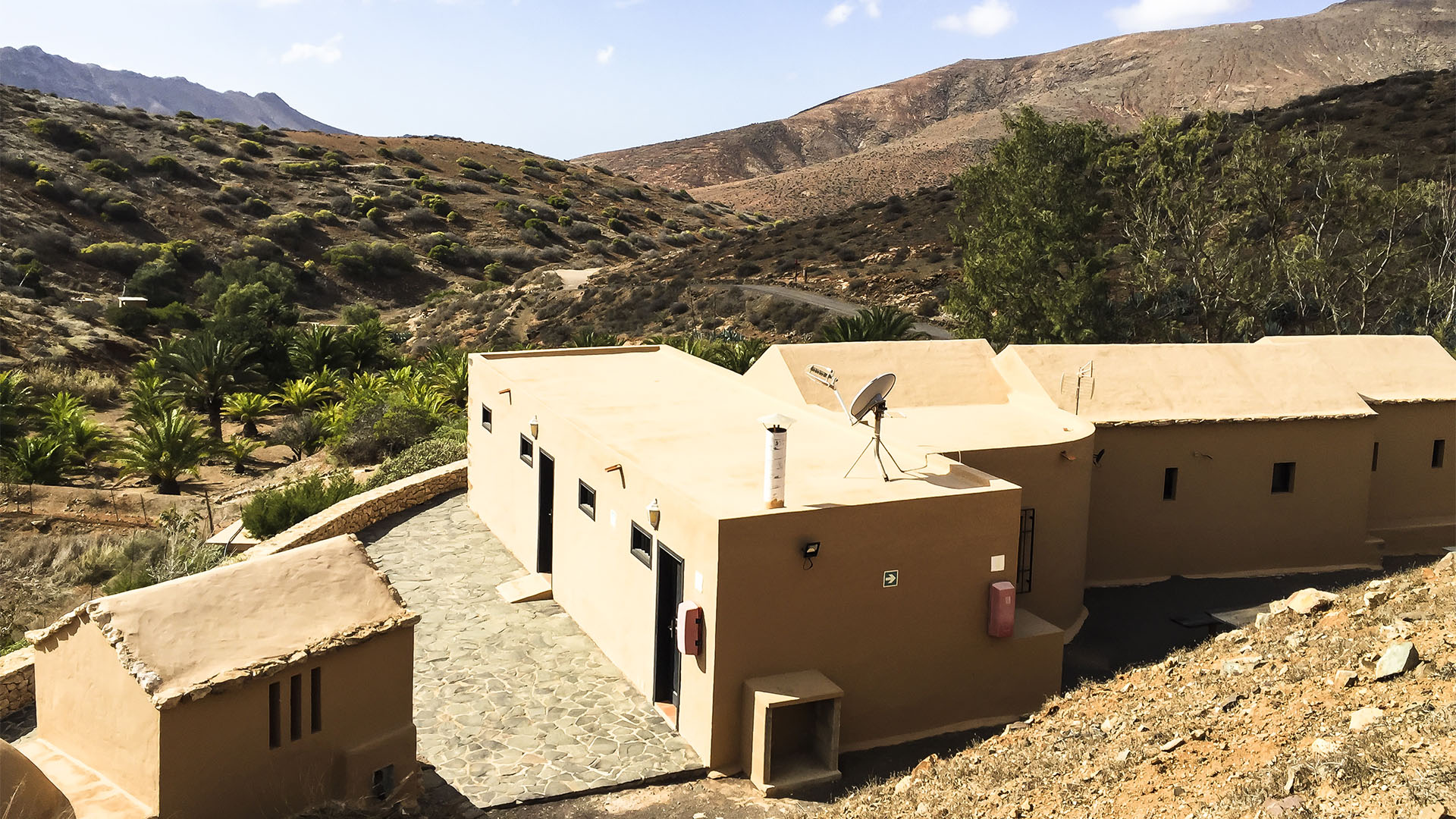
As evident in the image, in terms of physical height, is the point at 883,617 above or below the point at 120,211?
below

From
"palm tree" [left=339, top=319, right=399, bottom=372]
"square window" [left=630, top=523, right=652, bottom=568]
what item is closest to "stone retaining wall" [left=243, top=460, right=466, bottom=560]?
"square window" [left=630, top=523, right=652, bottom=568]

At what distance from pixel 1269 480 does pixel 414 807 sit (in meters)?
13.2

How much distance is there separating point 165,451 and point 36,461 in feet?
7.25

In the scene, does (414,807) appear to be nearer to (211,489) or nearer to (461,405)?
(211,489)

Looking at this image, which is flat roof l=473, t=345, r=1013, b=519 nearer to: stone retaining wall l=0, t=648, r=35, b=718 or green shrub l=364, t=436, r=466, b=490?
green shrub l=364, t=436, r=466, b=490

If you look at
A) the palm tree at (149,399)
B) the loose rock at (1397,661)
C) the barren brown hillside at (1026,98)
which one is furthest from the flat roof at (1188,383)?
the barren brown hillside at (1026,98)

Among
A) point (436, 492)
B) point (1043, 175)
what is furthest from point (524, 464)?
point (1043, 175)

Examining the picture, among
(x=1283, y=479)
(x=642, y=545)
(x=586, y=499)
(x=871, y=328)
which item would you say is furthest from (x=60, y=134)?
(x=1283, y=479)

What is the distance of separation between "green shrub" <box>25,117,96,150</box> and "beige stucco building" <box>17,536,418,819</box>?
62287 millimetres

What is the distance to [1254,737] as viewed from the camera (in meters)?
7.37

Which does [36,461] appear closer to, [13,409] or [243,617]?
[13,409]

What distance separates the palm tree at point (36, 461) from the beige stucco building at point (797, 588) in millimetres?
13318

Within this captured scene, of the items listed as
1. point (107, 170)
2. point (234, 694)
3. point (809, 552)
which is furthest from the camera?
point (107, 170)

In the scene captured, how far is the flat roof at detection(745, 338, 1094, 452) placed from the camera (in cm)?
1491
